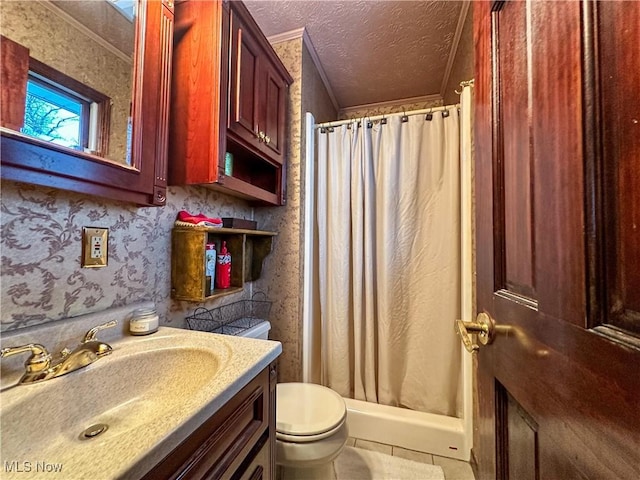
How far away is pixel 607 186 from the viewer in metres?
0.30

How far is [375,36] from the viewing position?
1.55 m

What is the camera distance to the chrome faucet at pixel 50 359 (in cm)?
55

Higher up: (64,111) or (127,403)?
(64,111)

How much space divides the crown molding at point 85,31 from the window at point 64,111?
0.14 metres

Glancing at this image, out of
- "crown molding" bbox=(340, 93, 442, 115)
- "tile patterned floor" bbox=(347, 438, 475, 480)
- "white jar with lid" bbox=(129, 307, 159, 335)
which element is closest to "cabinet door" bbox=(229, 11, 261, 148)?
"white jar with lid" bbox=(129, 307, 159, 335)

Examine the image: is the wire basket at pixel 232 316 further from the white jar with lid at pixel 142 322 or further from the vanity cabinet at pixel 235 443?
the vanity cabinet at pixel 235 443

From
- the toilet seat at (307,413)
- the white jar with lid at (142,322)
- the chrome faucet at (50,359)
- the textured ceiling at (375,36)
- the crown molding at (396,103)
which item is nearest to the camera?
the chrome faucet at (50,359)

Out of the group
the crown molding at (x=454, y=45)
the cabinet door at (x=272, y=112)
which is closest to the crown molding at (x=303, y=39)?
the cabinet door at (x=272, y=112)

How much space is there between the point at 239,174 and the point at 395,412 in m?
1.56

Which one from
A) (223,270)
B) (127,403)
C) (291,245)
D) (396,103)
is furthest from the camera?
(396,103)

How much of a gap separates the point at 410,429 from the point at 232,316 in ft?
3.62

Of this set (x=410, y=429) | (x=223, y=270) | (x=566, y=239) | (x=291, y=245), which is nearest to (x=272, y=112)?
(x=291, y=245)

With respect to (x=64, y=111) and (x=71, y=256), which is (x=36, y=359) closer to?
(x=71, y=256)

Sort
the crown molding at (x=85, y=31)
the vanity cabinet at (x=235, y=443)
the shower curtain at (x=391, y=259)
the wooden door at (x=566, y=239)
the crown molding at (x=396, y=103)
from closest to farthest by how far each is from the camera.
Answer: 1. the wooden door at (x=566, y=239)
2. the vanity cabinet at (x=235, y=443)
3. the crown molding at (x=85, y=31)
4. the shower curtain at (x=391, y=259)
5. the crown molding at (x=396, y=103)
